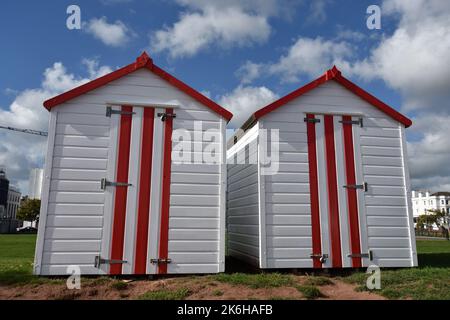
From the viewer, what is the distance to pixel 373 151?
8.49 meters

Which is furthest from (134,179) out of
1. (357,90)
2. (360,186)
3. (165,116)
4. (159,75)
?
(357,90)

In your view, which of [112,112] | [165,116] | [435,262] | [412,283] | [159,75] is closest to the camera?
[412,283]

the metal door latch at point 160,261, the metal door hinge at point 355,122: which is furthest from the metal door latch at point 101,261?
the metal door hinge at point 355,122

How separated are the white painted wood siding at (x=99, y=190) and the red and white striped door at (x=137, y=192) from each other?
161 millimetres

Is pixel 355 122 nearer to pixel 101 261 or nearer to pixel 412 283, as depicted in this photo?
pixel 412 283

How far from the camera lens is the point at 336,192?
26.6 feet

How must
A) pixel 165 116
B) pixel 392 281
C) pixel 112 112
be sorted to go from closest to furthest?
pixel 392 281 < pixel 112 112 < pixel 165 116

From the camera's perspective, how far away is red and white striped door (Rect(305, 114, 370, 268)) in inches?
310

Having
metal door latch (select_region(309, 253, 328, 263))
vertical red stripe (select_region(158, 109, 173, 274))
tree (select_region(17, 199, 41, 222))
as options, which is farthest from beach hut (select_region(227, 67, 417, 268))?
tree (select_region(17, 199, 41, 222))

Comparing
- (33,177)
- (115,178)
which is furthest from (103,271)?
(33,177)

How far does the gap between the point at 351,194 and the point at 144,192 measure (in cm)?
471

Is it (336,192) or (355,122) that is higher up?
(355,122)

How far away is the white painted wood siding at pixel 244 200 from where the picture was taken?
823 centimetres

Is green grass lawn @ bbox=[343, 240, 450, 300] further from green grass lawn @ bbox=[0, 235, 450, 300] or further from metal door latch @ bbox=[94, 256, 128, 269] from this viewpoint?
metal door latch @ bbox=[94, 256, 128, 269]
